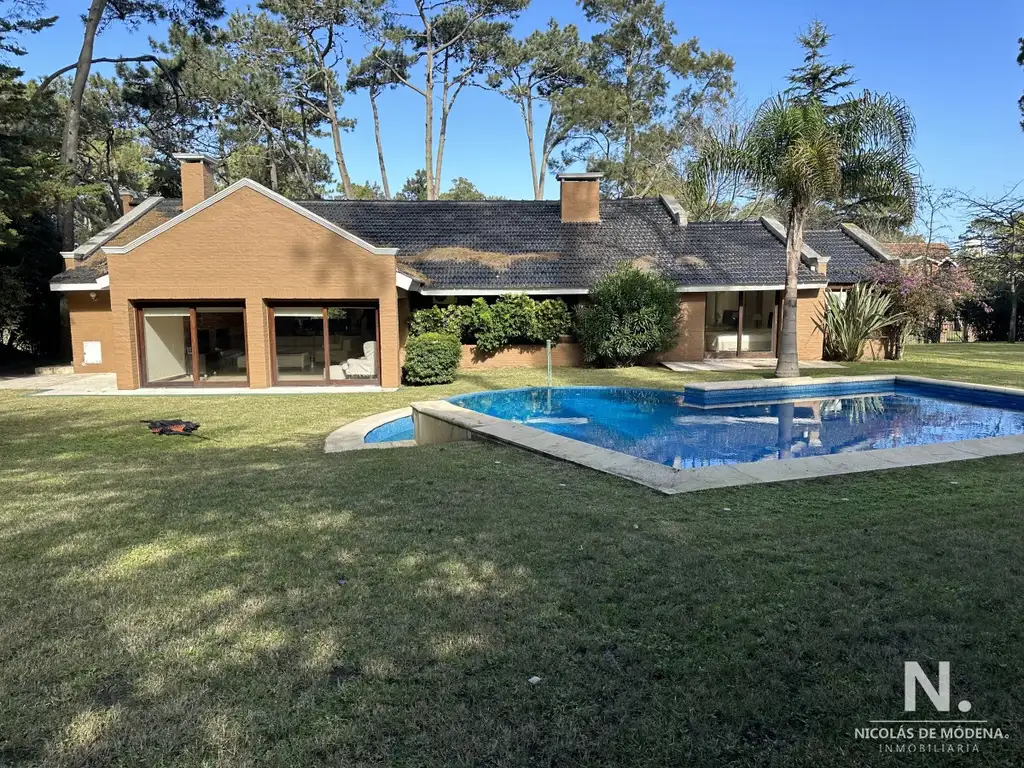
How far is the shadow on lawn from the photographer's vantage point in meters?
2.51

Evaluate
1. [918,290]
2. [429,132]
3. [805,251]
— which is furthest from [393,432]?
[429,132]

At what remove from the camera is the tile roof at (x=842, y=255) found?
21125 millimetres

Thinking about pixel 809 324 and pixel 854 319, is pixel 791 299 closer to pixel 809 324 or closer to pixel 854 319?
pixel 854 319

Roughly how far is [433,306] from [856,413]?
11.9m

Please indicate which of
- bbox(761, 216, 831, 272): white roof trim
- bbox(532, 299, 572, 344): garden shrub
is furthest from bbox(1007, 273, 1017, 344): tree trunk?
bbox(532, 299, 572, 344): garden shrub

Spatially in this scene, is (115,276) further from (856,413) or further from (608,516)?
(856,413)

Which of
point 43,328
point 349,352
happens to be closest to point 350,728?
point 349,352

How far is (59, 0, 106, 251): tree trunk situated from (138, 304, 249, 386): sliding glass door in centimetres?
947

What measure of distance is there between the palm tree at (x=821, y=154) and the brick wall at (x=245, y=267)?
390 inches

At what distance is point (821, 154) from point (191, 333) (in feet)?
54.3

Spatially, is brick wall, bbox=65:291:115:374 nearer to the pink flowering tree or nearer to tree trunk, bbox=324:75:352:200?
tree trunk, bbox=324:75:352:200

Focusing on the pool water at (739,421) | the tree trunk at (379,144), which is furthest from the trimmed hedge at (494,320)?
the tree trunk at (379,144)

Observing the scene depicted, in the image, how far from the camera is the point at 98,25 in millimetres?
23984

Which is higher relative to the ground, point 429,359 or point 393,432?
point 429,359
